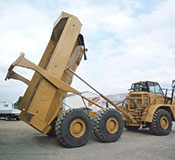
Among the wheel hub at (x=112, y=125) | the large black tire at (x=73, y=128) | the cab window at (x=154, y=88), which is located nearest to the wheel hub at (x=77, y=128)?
the large black tire at (x=73, y=128)

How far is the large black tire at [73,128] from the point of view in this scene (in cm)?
571

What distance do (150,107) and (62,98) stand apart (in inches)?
166

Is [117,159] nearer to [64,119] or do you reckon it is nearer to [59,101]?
[64,119]

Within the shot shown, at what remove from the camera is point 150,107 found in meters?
8.68

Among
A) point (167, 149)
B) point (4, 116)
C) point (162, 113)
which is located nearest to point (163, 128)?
point (162, 113)

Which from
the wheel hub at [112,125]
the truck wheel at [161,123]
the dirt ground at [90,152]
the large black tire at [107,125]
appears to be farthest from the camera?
the truck wheel at [161,123]

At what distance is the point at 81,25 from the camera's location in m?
6.80

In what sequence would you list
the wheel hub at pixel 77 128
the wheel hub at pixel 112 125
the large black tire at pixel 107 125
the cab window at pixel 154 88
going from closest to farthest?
1. the wheel hub at pixel 77 128
2. the large black tire at pixel 107 125
3. the wheel hub at pixel 112 125
4. the cab window at pixel 154 88

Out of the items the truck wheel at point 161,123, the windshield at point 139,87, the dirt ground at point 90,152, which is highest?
the windshield at point 139,87

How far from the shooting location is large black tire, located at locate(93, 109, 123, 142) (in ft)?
21.5

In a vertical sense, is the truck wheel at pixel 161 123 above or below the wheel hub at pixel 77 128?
above

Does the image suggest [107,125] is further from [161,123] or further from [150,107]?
[161,123]

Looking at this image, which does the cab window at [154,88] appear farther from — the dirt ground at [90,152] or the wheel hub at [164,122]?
the dirt ground at [90,152]

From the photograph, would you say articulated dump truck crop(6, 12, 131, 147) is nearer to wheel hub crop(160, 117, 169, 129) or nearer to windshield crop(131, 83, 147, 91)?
wheel hub crop(160, 117, 169, 129)
